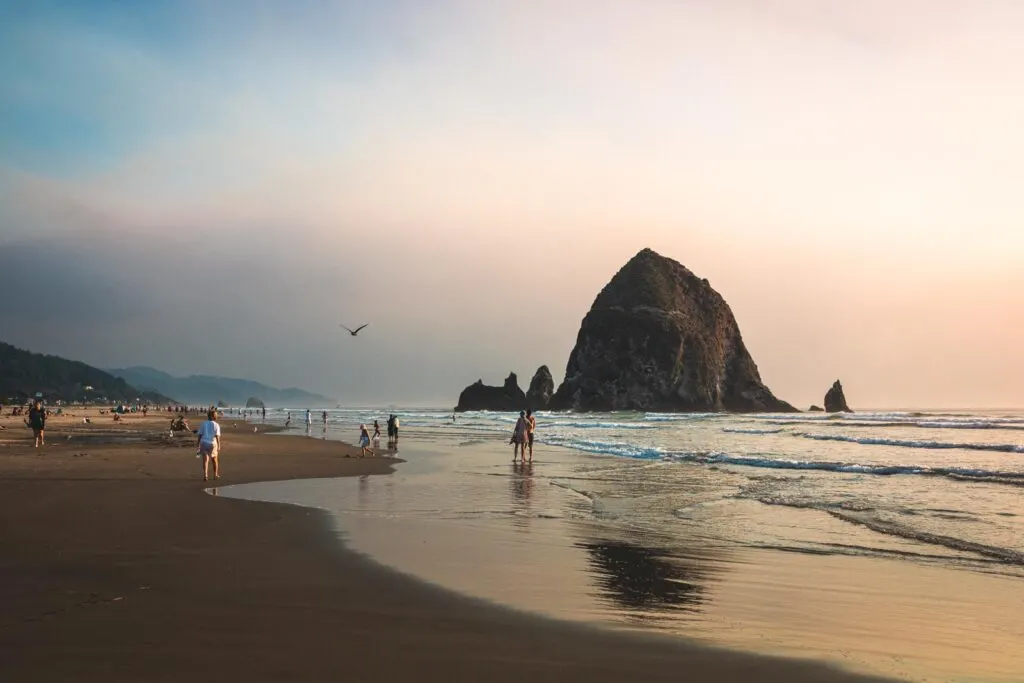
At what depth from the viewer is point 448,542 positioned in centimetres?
1073

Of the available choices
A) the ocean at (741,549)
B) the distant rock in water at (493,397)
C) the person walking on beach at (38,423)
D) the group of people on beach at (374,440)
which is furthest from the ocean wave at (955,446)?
the distant rock in water at (493,397)

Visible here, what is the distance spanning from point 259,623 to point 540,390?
15637 centimetres

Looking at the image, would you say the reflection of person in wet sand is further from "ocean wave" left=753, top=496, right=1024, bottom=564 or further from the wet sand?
"ocean wave" left=753, top=496, right=1024, bottom=564

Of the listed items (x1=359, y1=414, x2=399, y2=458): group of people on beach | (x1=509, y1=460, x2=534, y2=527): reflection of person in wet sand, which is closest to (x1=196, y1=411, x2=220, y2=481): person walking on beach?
(x1=509, y1=460, x2=534, y2=527): reflection of person in wet sand

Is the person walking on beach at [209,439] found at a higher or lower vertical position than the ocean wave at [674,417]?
higher

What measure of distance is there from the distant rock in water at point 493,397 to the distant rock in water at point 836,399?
64.1 m

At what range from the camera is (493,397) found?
6486 inches

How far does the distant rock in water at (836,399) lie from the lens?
5753 inches

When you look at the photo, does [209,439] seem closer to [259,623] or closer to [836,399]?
[259,623]

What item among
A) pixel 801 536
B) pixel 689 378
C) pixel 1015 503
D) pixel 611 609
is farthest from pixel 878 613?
pixel 689 378

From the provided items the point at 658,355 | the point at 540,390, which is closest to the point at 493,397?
the point at 540,390

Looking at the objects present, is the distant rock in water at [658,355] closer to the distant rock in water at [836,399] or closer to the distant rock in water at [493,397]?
the distant rock in water at [836,399]

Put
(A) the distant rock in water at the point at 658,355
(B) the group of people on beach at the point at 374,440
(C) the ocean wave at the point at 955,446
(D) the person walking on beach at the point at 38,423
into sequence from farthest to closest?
(A) the distant rock in water at the point at 658,355 → (C) the ocean wave at the point at 955,446 → (D) the person walking on beach at the point at 38,423 → (B) the group of people on beach at the point at 374,440

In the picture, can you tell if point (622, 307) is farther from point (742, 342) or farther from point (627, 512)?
point (627, 512)
